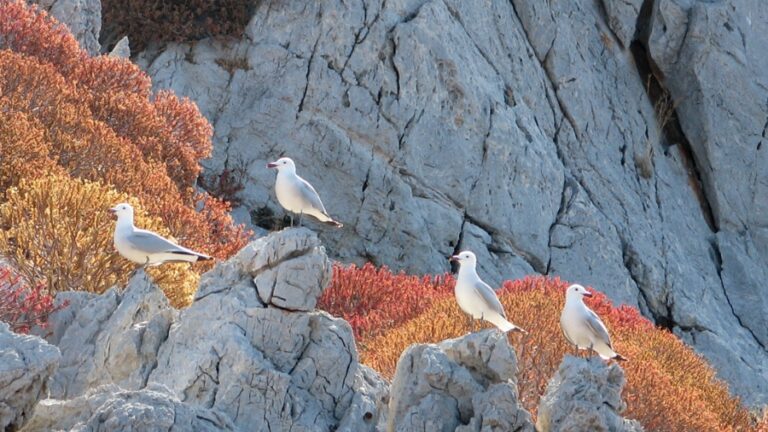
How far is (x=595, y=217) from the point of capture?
2367 centimetres

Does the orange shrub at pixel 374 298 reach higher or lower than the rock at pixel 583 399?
lower

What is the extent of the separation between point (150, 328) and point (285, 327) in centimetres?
124

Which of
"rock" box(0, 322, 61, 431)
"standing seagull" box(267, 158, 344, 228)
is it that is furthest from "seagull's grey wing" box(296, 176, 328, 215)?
"rock" box(0, 322, 61, 431)

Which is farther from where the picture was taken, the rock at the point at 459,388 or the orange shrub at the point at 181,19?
the orange shrub at the point at 181,19

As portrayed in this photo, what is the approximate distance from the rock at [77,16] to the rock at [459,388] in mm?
11767

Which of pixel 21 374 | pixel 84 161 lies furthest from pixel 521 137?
pixel 21 374

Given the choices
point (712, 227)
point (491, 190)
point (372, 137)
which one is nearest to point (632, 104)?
point (712, 227)

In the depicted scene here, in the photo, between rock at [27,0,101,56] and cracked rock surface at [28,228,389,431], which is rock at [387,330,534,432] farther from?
rock at [27,0,101,56]

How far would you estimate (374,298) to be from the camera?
1692cm

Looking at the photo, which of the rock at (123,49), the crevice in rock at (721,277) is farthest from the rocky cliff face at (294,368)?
the crevice in rock at (721,277)

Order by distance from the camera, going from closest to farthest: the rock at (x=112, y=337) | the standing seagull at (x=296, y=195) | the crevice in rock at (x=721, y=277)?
the rock at (x=112, y=337) < the standing seagull at (x=296, y=195) < the crevice in rock at (x=721, y=277)

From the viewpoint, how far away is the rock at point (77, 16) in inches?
797

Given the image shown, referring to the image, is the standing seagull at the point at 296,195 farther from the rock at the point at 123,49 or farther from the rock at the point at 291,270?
the rock at the point at 123,49

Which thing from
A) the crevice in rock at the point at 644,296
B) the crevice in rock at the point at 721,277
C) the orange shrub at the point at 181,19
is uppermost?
the orange shrub at the point at 181,19
